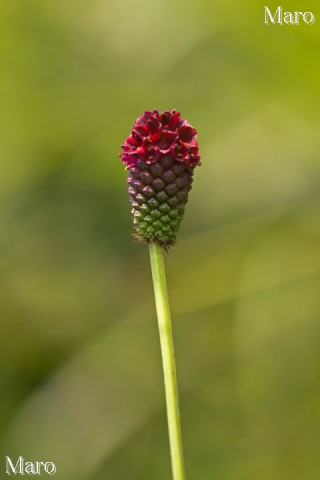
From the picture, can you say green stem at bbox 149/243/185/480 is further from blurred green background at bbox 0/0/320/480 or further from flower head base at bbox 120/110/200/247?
blurred green background at bbox 0/0/320/480

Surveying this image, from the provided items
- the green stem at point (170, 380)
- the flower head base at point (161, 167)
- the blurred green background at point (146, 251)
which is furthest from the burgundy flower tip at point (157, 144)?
the blurred green background at point (146, 251)

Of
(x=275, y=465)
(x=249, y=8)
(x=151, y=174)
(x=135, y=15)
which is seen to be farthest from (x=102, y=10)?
(x=151, y=174)

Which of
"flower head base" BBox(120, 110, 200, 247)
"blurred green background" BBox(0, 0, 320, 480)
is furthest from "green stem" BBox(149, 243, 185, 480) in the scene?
"blurred green background" BBox(0, 0, 320, 480)

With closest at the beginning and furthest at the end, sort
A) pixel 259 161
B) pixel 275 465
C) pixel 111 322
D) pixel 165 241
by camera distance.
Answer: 1. pixel 165 241
2. pixel 275 465
3. pixel 111 322
4. pixel 259 161

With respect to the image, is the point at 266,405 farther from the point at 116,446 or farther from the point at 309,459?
the point at 116,446

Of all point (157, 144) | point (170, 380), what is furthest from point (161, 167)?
point (170, 380)

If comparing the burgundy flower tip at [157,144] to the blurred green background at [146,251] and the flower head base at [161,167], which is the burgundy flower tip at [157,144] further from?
the blurred green background at [146,251]

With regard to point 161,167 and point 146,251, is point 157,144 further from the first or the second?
point 146,251
